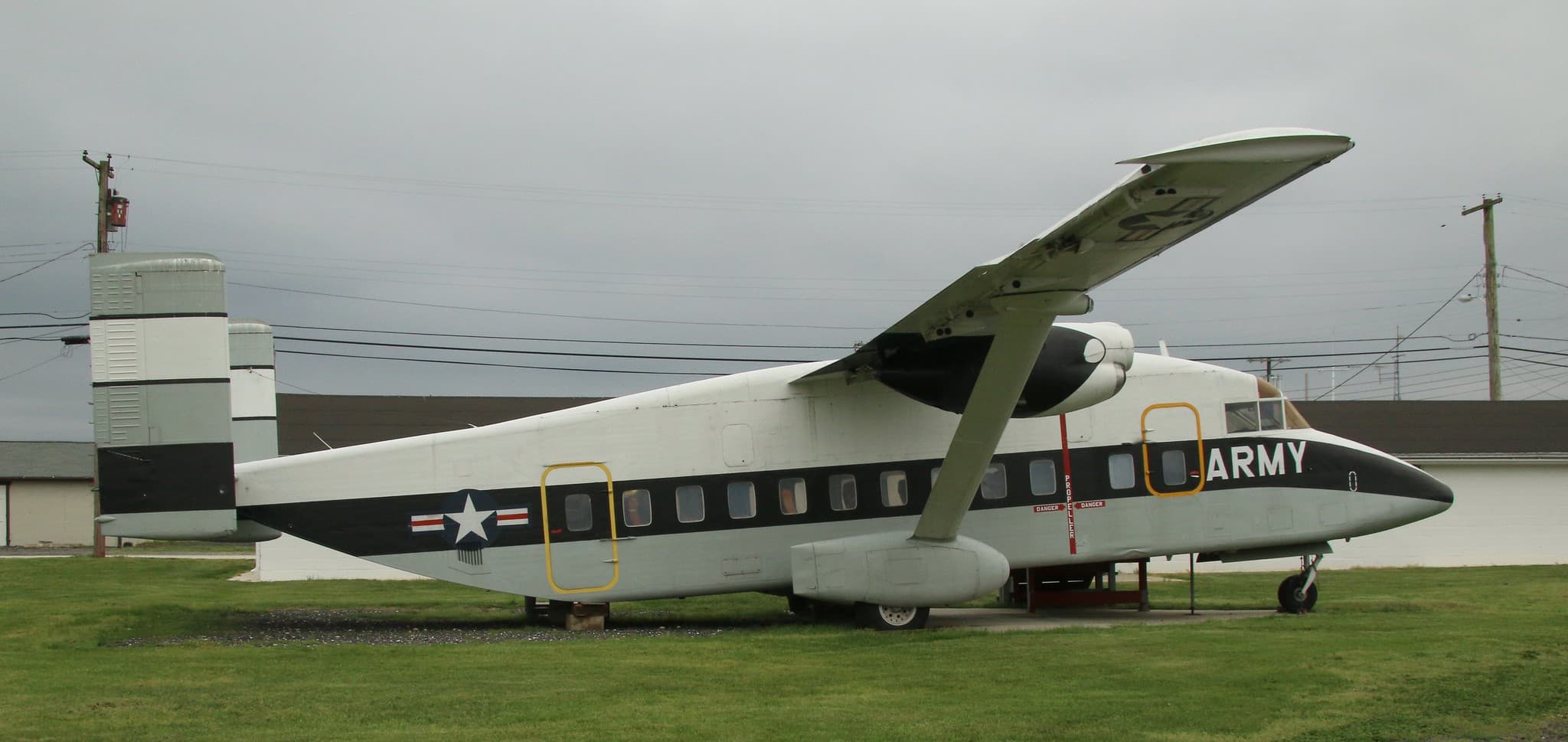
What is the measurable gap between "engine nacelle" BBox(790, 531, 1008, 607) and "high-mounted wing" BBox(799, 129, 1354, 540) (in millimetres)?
307

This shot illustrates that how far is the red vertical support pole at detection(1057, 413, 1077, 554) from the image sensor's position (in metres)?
15.3

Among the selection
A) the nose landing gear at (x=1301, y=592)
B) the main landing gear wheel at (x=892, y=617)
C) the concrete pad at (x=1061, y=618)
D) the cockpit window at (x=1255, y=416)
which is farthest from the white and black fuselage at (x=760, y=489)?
the main landing gear wheel at (x=892, y=617)

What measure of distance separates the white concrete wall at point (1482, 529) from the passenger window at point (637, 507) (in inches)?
658

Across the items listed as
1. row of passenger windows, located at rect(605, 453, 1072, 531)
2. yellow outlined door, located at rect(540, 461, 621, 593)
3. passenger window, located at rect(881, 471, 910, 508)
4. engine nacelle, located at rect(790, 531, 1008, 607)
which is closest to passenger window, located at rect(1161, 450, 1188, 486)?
row of passenger windows, located at rect(605, 453, 1072, 531)

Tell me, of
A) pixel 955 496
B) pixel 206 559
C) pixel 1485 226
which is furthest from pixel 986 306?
pixel 1485 226

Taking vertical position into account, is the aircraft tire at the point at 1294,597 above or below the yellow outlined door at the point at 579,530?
below

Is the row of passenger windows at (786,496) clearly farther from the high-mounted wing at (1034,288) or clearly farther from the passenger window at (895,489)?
the high-mounted wing at (1034,288)

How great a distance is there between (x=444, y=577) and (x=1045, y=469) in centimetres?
762

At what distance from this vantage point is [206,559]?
117 feet

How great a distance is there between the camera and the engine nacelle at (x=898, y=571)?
1433cm

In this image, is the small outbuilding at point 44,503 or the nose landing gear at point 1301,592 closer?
the nose landing gear at point 1301,592

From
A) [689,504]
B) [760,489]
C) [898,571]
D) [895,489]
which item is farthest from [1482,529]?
[689,504]

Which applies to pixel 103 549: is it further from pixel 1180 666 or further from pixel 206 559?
pixel 1180 666

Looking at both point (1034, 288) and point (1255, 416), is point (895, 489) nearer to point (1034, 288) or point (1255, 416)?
point (1034, 288)
